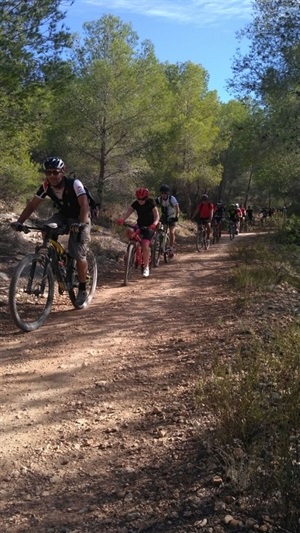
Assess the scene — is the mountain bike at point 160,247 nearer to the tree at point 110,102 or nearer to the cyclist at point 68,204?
the cyclist at point 68,204

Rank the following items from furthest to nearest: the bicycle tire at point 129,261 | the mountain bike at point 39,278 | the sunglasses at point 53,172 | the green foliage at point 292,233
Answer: the green foliage at point 292,233
the bicycle tire at point 129,261
the sunglasses at point 53,172
the mountain bike at point 39,278

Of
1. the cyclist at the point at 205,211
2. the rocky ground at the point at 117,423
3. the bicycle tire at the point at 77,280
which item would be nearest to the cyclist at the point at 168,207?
the cyclist at the point at 205,211

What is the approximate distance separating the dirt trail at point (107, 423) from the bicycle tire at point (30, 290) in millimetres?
183

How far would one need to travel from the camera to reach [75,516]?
2.26 metres

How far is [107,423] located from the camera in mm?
3230

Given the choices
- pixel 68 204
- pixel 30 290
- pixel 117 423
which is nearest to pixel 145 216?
pixel 68 204

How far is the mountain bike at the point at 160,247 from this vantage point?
36.9 feet

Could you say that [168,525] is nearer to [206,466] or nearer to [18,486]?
[206,466]

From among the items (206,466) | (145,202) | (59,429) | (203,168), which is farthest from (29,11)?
(203,168)

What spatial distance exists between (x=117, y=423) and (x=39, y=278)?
2760 mm

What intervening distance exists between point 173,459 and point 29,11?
8.85 m

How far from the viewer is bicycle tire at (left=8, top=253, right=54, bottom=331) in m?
5.11

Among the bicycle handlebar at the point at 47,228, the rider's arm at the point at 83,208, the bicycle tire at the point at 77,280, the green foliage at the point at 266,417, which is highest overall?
the rider's arm at the point at 83,208

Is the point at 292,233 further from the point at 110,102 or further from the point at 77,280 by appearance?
the point at 77,280
